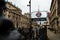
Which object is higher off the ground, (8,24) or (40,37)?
(8,24)

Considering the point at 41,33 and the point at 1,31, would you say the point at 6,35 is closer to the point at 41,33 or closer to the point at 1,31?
the point at 1,31

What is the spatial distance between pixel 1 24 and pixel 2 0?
89mm

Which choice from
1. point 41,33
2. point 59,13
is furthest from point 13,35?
point 59,13

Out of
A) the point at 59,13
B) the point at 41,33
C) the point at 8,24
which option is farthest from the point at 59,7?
the point at 8,24

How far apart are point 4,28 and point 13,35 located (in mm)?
42

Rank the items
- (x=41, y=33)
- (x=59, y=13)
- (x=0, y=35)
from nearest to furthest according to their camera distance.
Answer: (x=0, y=35) < (x=41, y=33) < (x=59, y=13)

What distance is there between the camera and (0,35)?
2.38 feet

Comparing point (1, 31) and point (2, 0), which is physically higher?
point (2, 0)

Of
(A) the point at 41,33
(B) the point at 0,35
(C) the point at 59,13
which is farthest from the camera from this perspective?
(C) the point at 59,13

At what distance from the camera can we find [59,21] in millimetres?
47062

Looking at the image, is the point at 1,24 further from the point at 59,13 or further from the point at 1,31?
the point at 59,13

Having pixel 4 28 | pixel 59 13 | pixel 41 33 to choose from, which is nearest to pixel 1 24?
pixel 4 28

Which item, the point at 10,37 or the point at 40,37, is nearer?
the point at 10,37

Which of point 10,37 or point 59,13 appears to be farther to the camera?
point 59,13
